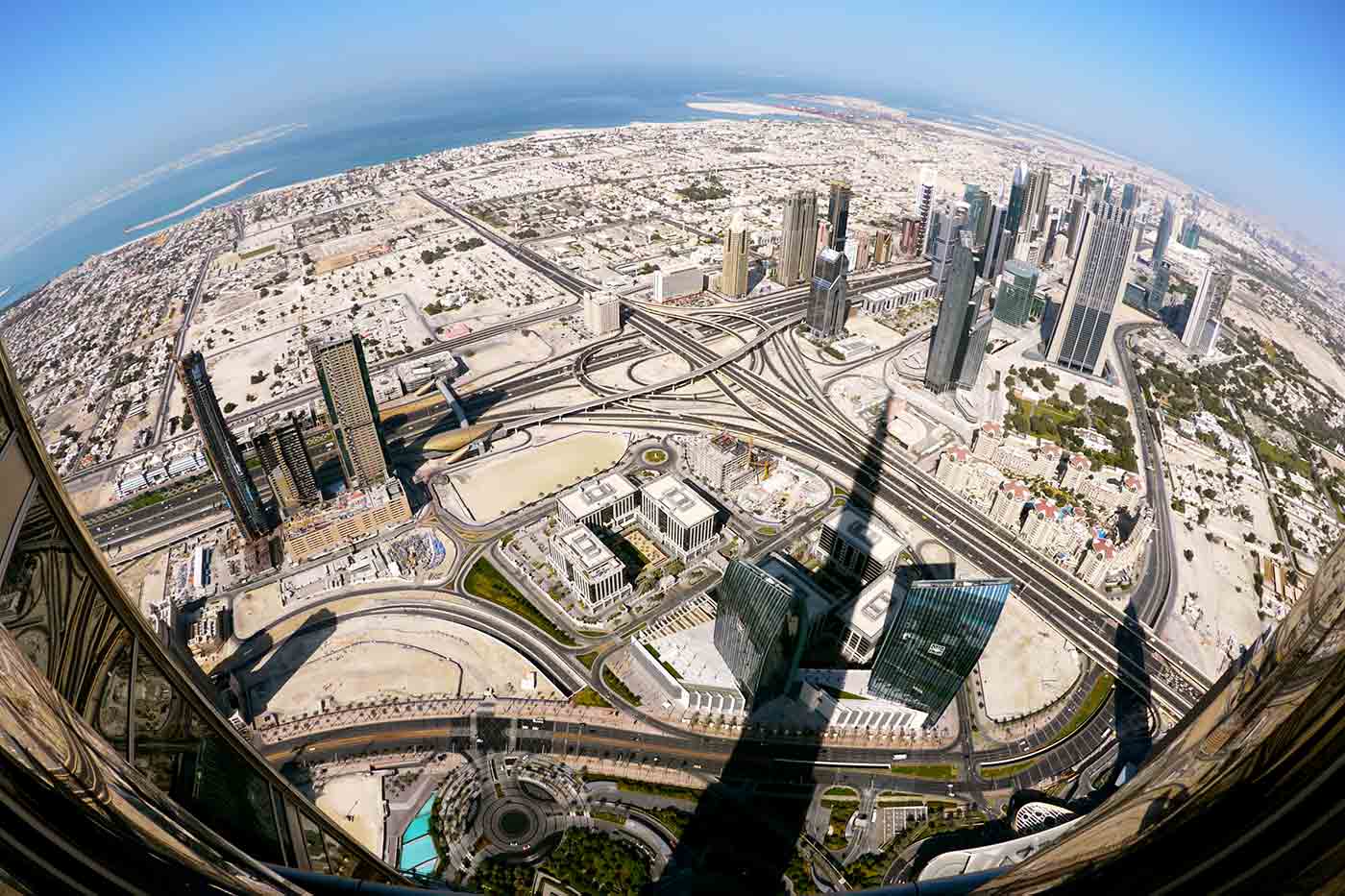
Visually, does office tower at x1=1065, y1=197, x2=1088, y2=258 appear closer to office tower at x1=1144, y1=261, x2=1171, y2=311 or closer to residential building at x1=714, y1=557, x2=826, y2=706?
office tower at x1=1144, y1=261, x2=1171, y2=311

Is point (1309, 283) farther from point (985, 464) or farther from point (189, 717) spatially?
point (189, 717)

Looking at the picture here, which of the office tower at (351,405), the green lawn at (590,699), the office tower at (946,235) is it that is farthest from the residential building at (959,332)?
the office tower at (351,405)

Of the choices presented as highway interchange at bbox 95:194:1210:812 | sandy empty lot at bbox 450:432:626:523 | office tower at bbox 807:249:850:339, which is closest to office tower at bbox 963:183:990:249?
highway interchange at bbox 95:194:1210:812

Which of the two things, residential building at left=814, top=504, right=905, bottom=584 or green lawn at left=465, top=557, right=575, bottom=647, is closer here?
green lawn at left=465, top=557, right=575, bottom=647

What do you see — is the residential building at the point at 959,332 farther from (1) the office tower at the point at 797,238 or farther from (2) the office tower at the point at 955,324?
(1) the office tower at the point at 797,238

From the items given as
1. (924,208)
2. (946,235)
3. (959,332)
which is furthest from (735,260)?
(924,208)

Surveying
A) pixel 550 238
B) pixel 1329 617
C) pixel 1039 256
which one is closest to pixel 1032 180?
pixel 1039 256
